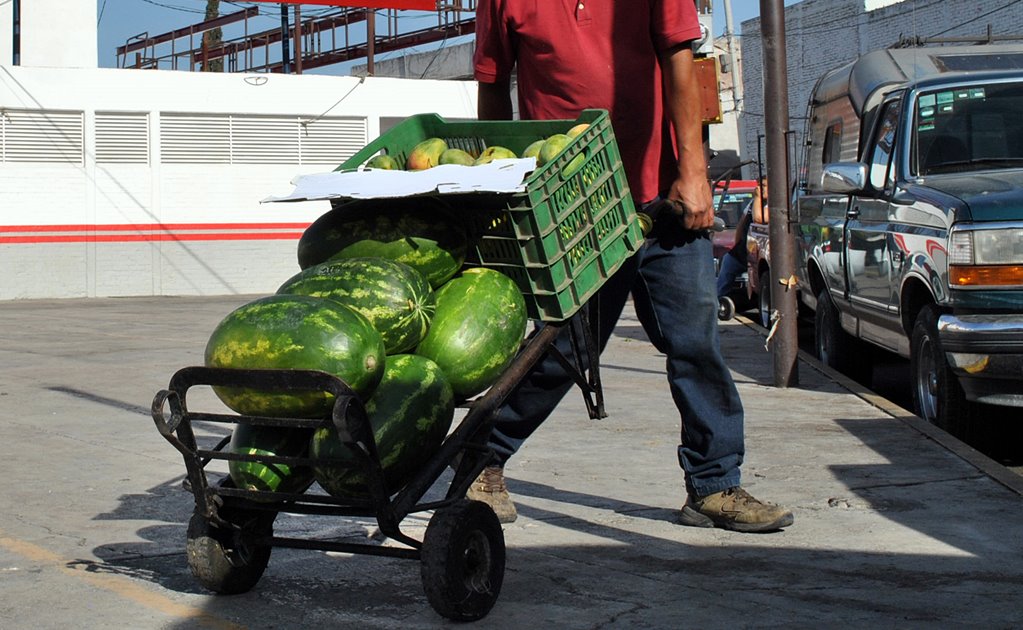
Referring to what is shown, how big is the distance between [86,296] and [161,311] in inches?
199

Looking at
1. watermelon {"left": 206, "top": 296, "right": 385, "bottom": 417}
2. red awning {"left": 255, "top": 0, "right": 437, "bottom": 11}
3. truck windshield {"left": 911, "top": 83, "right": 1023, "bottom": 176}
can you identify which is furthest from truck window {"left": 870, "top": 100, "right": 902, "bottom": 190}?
red awning {"left": 255, "top": 0, "right": 437, "bottom": 11}

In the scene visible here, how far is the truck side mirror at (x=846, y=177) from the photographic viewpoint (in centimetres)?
819

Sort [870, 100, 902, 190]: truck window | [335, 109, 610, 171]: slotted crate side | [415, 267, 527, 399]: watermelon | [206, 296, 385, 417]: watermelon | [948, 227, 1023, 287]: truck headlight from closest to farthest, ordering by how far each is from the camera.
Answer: [206, 296, 385, 417]: watermelon < [415, 267, 527, 399]: watermelon < [335, 109, 610, 171]: slotted crate side < [948, 227, 1023, 287]: truck headlight < [870, 100, 902, 190]: truck window

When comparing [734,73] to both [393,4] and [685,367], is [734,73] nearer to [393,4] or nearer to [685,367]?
[393,4]

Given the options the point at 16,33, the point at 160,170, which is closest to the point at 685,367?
the point at 160,170

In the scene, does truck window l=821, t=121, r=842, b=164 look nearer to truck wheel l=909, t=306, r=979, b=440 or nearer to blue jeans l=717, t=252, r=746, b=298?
truck wheel l=909, t=306, r=979, b=440

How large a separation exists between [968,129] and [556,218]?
4762 millimetres

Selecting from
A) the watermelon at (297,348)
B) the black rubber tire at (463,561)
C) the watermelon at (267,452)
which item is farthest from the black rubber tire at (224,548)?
the black rubber tire at (463,561)

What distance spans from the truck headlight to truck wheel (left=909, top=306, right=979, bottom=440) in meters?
0.46

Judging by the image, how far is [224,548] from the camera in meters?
3.95

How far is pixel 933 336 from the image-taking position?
7281 millimetres

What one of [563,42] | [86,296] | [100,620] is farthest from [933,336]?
[86,296]

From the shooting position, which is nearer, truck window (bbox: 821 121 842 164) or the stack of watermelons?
the stack of watermelons

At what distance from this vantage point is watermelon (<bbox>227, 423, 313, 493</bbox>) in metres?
3.75
